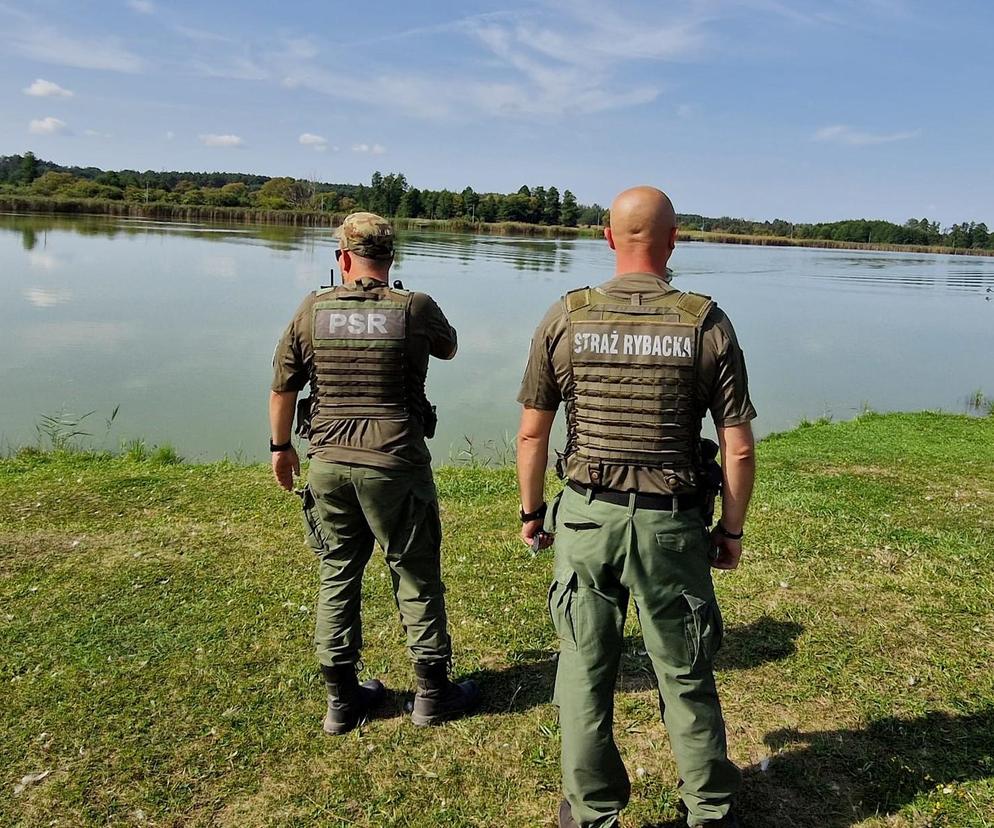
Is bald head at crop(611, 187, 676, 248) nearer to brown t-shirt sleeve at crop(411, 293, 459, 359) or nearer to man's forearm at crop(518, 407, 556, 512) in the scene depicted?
man's forearm at crop(518, 407, 556, 512)

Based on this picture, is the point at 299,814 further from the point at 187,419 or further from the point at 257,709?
the point at 187,419

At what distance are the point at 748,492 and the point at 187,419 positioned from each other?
34.8ft

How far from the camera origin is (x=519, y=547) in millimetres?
5816

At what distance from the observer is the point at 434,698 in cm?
355

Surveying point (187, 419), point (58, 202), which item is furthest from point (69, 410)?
point (58, 202)

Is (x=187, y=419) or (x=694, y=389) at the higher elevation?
(x=694, y=389)

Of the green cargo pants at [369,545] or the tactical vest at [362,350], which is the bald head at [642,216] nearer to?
the tactical vest at [362,350]

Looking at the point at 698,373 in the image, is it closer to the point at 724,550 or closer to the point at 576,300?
the point at 576,300

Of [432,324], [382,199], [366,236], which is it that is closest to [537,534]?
[432,324]

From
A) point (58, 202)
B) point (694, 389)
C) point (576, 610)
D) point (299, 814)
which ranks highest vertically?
point (58, 202)

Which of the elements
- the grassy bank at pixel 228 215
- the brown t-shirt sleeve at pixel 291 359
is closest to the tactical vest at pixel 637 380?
the brown t-shirt sleeve at pixel 291 359

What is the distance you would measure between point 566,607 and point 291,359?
1.64 metres

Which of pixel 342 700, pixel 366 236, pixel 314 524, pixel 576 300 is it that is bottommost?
pixel 342 700

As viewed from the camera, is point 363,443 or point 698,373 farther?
point 363,443
